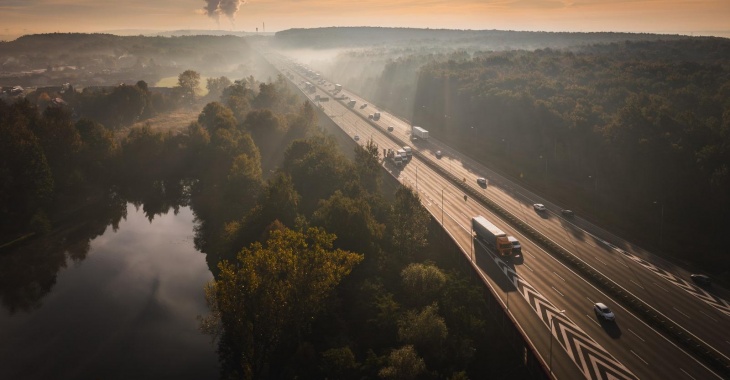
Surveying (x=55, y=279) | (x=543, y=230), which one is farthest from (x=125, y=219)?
(x=543, y=230)

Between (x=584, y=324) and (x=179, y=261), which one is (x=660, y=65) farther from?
(x=179, y=261)

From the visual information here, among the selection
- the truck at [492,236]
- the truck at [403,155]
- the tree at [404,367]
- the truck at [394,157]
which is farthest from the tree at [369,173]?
the tree at [404,367]

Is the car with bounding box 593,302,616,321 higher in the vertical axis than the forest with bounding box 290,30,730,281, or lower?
lower

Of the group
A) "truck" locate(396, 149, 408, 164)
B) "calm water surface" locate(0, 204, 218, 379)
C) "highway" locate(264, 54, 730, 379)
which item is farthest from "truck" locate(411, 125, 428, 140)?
"calm water surface" locate(0, 204, 218, 379)

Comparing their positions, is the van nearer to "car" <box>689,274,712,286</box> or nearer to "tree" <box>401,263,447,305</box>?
"tree" <box>401,263,447,305</box>

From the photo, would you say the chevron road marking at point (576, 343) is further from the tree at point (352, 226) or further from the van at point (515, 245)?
the tree at point (352, 226)

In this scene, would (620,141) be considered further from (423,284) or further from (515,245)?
(423,284)
